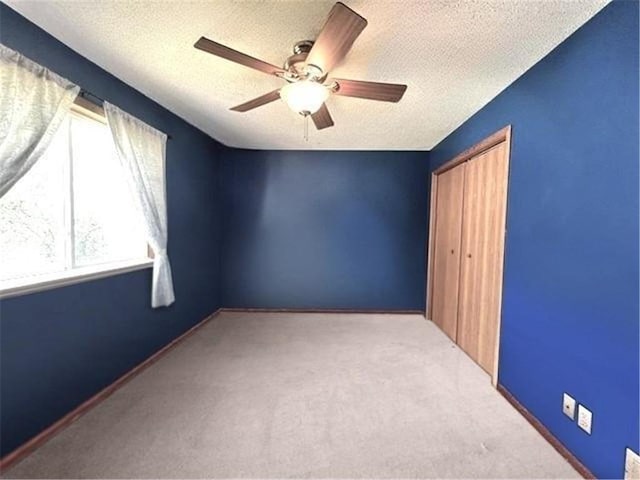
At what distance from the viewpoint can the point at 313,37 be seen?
1729 millimetres

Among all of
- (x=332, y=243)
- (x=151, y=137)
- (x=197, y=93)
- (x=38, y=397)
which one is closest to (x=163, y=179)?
(x=151, y=137)

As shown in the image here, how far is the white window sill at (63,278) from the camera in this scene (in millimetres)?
1592

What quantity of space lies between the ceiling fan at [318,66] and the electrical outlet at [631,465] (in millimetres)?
1975

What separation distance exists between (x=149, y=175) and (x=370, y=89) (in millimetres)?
1842

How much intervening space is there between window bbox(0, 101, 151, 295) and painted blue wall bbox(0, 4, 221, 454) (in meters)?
0.15

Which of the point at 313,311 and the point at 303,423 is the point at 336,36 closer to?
the point at 303,423

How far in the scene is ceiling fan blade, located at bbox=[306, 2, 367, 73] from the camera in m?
1.27

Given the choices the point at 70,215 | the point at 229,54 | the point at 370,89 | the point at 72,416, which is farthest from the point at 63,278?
the point at 370,89

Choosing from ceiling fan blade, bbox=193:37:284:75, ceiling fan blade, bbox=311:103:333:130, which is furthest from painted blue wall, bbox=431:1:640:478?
ceiling fan blade, bbox=193:37:284:75

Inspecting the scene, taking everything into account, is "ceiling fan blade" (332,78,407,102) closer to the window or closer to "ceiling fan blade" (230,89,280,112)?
"ceiling fan blade" (230,89,280,112)

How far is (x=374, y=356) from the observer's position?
2906mm

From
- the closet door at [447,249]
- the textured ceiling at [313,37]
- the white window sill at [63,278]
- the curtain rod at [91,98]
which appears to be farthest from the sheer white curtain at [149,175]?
the closet door at [447,249]

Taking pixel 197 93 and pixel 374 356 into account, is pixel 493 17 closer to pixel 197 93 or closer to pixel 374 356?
pixel 197 93

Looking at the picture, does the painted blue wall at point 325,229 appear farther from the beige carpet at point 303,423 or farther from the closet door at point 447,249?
the beige carpet at point 303,423
